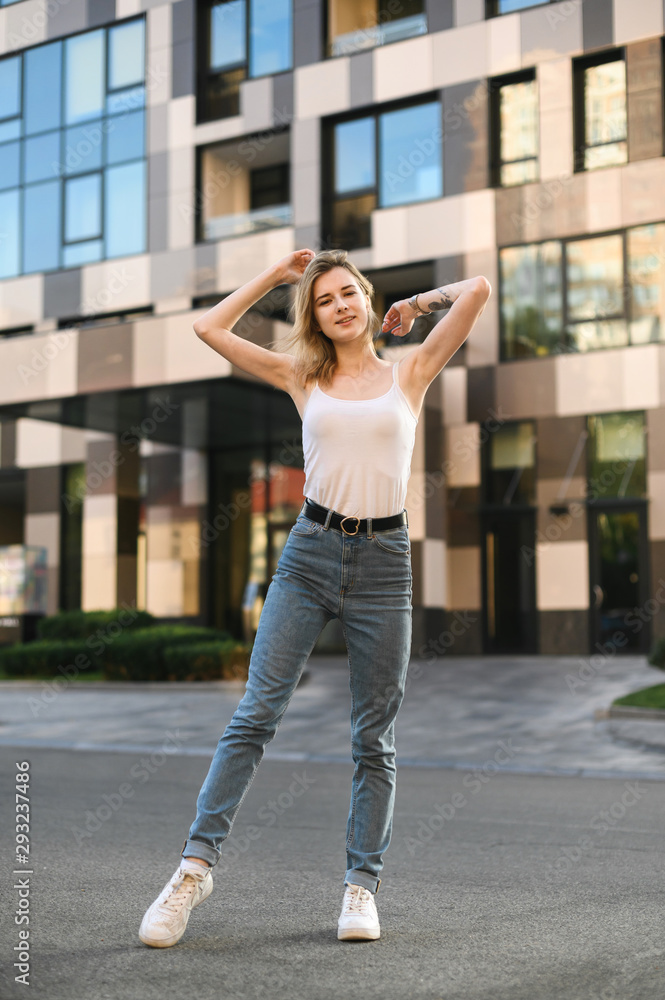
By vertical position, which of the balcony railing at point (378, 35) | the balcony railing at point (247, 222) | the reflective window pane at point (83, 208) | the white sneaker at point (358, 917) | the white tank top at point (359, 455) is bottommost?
the white sneaker at point (358, 917)

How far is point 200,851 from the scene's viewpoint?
330 cm

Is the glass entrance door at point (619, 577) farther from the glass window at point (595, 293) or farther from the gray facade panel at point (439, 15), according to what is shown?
the gray facade panel at point (439, 15)

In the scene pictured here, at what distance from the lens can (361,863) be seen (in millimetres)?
3525

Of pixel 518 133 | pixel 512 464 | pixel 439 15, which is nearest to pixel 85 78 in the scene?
pixel 439 15

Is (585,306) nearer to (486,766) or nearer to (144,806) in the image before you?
(486,766)

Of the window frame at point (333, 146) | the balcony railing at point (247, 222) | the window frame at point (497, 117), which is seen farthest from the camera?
the balcony railing at point (247, 222)

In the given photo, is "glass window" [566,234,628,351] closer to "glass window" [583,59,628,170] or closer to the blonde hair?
"glass window" [583,59,628,170]

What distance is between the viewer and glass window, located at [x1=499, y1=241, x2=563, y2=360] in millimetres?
20266

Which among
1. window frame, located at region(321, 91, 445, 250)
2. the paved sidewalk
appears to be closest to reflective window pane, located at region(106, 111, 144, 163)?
window frame, located at region(321, 91, 445, 250)

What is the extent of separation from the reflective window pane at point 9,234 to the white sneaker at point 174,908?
24.3 meters

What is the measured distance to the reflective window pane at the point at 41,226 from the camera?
82.5 feet

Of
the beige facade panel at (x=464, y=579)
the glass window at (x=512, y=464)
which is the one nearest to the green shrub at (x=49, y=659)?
the beige facade panel at (x=464, y=579)

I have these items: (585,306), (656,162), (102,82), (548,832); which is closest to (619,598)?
(585,306)

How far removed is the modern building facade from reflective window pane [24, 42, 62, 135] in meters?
0.07
